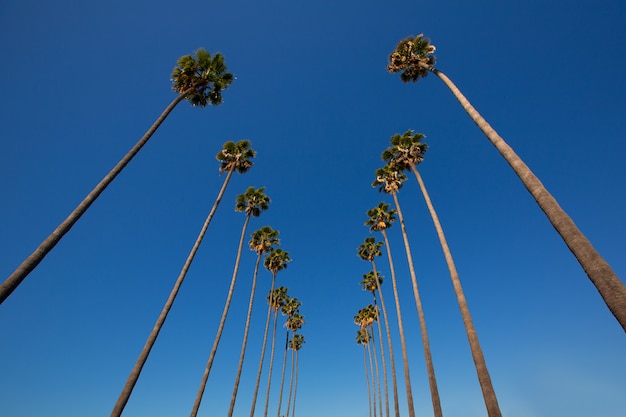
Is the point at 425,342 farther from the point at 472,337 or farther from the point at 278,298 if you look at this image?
the point at 278,298

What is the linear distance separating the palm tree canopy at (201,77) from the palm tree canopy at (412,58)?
1129 cm

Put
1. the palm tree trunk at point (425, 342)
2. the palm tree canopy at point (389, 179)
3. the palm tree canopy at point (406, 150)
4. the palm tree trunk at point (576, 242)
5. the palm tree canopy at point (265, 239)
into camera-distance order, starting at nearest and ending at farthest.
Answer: the palm tree trunk at point (576, 242) → the palm tree trunk at point (425, 342) → the palm tree canopy at point (406, 150) → the palm tree canopy at point (389, 179) → the palm tree canopy at point (265, 239)

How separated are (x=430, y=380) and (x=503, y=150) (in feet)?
51.2

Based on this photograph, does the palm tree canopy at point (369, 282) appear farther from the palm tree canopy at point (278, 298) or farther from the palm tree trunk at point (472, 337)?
the palm tree trunk at point (472, 337)

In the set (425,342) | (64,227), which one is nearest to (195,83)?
(64,227)

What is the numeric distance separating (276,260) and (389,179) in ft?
68.1

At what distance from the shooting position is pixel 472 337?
45.6 ft

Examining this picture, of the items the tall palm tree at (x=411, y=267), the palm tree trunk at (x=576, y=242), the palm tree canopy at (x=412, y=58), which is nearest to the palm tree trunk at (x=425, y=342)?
the tall palm tree at (x=411, y=267)

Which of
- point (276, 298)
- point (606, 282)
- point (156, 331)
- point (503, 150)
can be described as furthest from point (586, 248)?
point (276, 298)

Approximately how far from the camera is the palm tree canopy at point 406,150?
23812 millimetres

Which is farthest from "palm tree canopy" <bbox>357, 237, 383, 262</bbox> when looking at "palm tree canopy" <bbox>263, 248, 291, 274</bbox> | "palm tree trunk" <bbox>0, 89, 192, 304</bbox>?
"palm tree trunk" <bbox>0, 89, 192, 304</bbox>

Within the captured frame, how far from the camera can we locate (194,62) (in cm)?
1881

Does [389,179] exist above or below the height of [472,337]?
above

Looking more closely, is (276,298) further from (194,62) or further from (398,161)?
(194,62)
